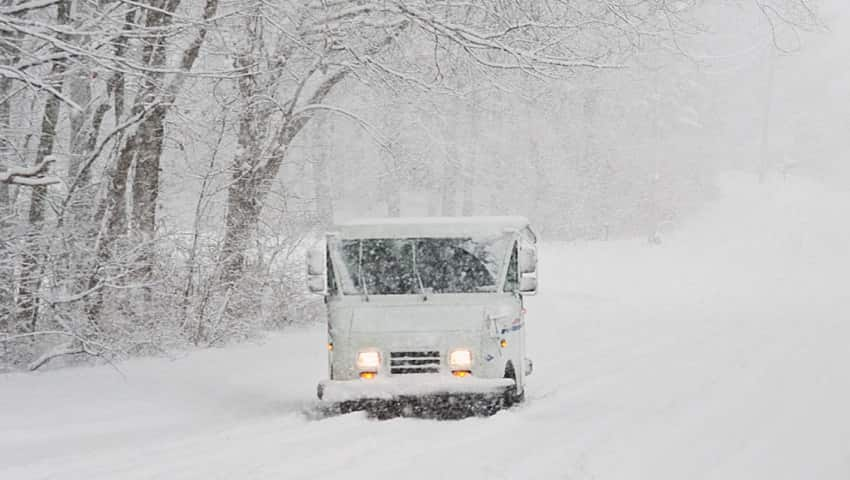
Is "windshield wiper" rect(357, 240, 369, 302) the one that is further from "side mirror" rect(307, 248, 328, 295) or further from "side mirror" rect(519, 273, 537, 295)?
"side mirror" rect(519, 273, 537, 295)

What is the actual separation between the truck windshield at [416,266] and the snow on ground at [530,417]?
1554mm

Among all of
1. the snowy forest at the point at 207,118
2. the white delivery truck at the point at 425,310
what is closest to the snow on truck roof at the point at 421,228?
the white delivery truck at the point at 425,310

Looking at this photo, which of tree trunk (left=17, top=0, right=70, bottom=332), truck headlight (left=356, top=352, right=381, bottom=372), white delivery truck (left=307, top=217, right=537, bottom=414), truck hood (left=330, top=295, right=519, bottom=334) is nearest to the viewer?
white delivery truck (left=307, top=217, right=537, bottom=414)

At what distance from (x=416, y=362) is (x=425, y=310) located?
0.69 metres

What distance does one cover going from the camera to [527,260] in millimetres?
11094

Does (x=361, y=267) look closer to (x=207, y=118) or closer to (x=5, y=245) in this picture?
(x=5, y=245)

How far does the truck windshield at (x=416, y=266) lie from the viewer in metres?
11.3

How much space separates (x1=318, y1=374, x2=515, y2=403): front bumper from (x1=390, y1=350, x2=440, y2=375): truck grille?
106 millimetres

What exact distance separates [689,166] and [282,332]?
4505cm

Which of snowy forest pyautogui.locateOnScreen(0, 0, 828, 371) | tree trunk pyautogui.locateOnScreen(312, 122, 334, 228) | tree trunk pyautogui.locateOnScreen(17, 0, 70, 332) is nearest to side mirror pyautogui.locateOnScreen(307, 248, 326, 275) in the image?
snowy forest pyautogui.locateOnScreen(0, 0, 828, 371)

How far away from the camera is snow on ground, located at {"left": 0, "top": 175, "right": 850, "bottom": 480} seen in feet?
26.7

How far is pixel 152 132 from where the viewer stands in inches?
581

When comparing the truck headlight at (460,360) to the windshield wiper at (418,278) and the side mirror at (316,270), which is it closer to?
the windshield wiper at (418,278)

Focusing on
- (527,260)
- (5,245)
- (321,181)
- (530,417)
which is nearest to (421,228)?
(527,260)
